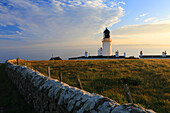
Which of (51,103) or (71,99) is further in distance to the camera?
(51,103)

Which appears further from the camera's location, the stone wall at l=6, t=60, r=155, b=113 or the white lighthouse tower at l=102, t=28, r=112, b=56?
the white lighthouse tower at l=102, t=28, r=112, b=56

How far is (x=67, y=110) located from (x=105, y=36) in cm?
5362

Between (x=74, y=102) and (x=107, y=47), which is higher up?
(x=107, y=47)

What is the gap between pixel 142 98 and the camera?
5.80m

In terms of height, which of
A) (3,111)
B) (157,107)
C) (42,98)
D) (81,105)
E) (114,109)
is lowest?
(3,111)

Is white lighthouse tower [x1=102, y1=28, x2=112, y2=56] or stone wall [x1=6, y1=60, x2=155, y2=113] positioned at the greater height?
white lighthouse tower [x1=102, y1=28, x2=112, y2=56]

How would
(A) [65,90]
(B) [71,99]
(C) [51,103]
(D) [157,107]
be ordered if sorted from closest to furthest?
(B) [71,99] < (A) [65,90] < (C) [51,103] < (D) [157,107]

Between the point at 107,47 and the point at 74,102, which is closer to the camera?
the point at 74,102

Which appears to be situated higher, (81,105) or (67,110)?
(81,105)

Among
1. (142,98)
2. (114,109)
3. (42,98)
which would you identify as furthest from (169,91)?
(42,98)

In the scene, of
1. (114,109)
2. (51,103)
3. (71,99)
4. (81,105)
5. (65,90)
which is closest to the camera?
(114,109)

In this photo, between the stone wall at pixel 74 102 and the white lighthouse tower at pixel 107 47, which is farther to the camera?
the white lighthouse tower at pixel 107 47

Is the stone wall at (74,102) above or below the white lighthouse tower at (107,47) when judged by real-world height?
below

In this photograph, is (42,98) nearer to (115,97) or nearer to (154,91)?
(115,97)
